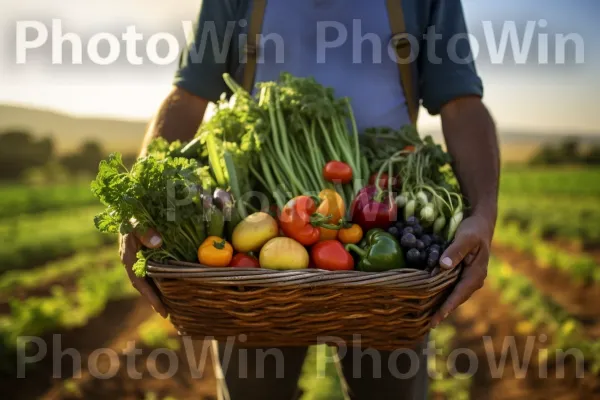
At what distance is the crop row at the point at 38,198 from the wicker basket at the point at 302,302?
1263 centimetres

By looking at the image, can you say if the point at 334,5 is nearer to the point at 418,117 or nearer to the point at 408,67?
the point at 408,67

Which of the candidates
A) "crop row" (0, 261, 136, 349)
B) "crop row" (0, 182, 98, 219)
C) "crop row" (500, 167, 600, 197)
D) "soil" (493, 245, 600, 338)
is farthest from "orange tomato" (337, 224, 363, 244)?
"crop row" (500, 167, 600, 197)

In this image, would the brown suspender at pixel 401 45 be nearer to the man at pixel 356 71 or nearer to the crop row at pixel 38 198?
the man at pixel 356 71

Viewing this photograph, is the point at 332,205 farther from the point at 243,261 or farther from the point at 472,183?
the point at 472,183

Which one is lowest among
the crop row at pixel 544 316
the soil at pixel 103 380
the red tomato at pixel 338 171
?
the soil at pixel 103 380

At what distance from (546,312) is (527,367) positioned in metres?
1.08

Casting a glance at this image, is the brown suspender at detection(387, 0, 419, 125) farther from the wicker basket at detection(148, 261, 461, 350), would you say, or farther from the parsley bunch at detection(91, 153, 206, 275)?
the parsley bunch at detection(91, 153, 206, 275)

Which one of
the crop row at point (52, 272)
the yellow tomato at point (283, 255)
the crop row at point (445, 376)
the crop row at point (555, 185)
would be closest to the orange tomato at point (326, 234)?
the yellow tomato at point (283, 255)

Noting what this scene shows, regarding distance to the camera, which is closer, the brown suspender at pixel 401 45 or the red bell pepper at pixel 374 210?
the red bell pepper at pixel 374 210

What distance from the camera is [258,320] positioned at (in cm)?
195

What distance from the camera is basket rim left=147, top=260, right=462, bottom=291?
180 cm

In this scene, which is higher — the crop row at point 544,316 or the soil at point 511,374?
the crop row at point 544,316

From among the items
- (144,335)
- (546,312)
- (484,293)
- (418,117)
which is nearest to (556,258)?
(484,293)

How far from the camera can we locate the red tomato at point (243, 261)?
6.48ft
